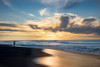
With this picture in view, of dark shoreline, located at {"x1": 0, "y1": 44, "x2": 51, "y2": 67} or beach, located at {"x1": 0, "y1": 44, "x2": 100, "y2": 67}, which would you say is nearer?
dark shoreline, located at {"x1": 0, "y1": 44, "x2": 51, "y2": 67}

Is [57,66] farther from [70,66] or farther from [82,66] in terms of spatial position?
[82,66]

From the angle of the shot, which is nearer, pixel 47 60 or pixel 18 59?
pixel 18 59

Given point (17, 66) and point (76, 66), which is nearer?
point (17, 66)

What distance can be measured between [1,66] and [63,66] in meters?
3.93

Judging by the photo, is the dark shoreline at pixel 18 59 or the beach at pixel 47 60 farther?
the beach at pixel 47 60

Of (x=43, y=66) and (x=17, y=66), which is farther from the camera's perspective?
(x=43, y=66)

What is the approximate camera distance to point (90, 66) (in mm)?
7156

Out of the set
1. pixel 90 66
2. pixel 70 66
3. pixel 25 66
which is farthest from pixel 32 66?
pixel 90 66

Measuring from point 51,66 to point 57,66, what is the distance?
0.40 metres

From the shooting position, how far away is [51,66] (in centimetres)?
714

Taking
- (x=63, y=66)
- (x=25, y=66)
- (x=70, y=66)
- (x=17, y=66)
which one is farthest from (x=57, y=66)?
(x=17, y=66)

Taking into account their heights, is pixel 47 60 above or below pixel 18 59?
below

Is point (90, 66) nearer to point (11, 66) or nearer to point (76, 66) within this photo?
point (76, 66)

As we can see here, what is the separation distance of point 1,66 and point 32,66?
1894mm
